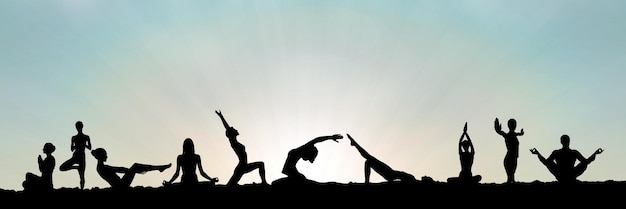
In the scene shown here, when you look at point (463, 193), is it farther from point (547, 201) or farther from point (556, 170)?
point (556, 170)

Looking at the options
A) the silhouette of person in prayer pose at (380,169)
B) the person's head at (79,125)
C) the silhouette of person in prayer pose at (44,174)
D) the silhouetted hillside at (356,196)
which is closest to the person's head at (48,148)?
the silhouette of person in prayer pose at (44,174)

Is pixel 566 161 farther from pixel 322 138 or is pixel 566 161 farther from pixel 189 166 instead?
pixel 189 166

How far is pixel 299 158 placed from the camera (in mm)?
16672

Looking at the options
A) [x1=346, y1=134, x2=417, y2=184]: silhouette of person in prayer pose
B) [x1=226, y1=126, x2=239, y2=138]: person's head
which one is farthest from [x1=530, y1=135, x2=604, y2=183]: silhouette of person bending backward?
[x1=226, y1=126, x2=239, y2=138]: person's head

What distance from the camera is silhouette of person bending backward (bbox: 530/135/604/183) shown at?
56.5 ft

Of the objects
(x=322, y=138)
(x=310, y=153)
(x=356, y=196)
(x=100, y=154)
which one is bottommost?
(x=356, y=196)

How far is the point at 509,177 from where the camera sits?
17547 mm

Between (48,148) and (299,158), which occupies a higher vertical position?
(48,148)

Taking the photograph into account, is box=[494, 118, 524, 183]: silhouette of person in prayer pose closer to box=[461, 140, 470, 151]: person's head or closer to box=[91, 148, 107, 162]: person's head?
box=[461, 140, 470, 151]: person's head

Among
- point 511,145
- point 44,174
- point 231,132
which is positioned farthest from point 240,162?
point 511,145

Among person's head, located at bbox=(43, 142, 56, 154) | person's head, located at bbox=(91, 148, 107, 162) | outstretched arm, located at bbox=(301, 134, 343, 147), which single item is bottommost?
→ outstretched arm, located at bbox=(301, 134, 343, 147)

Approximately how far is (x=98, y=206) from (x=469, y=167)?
777cm

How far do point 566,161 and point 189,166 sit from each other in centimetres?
816

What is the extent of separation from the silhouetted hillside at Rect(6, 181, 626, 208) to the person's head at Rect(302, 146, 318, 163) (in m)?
0.96
